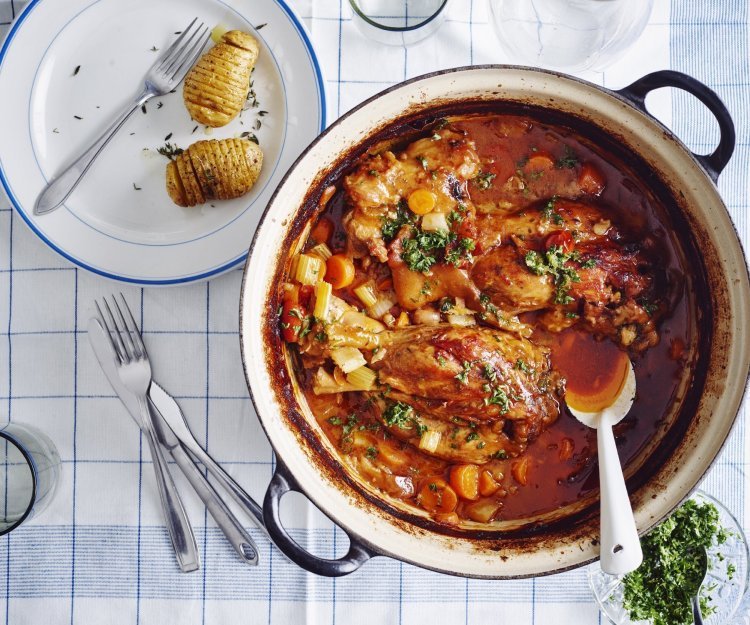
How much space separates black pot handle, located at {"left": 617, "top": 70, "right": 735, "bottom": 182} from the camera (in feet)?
6.61

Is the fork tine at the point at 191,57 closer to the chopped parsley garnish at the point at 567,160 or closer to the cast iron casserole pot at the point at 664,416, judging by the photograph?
the cast iron casserole pot at the point at 664,416

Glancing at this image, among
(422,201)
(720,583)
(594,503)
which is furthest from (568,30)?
(720,583)

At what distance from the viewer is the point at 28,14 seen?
2639 millimetres

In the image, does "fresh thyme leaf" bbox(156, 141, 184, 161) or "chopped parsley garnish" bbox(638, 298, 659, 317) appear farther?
"fresh thyme leaf" bbox(156, 141, 184, 161)

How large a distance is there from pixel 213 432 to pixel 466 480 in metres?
1.02

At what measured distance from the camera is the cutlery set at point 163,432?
2.72 m

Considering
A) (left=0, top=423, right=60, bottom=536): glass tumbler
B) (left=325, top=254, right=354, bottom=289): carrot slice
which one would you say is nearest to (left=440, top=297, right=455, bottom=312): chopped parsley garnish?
(left=325, top=254, right=354, bottom=289): carrot slice

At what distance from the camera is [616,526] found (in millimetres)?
2127

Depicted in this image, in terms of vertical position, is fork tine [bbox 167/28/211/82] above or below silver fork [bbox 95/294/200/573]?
above

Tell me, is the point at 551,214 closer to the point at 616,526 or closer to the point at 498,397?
the point at 498,397

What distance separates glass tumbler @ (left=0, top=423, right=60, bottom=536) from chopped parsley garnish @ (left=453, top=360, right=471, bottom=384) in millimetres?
1695

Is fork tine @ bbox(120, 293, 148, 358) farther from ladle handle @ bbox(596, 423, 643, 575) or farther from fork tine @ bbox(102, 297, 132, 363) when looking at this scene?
ladle handle @ bbox(596, 423, 643, 575)

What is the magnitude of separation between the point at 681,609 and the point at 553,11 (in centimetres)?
225

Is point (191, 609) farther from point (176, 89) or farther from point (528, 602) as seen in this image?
point (176, 89)
